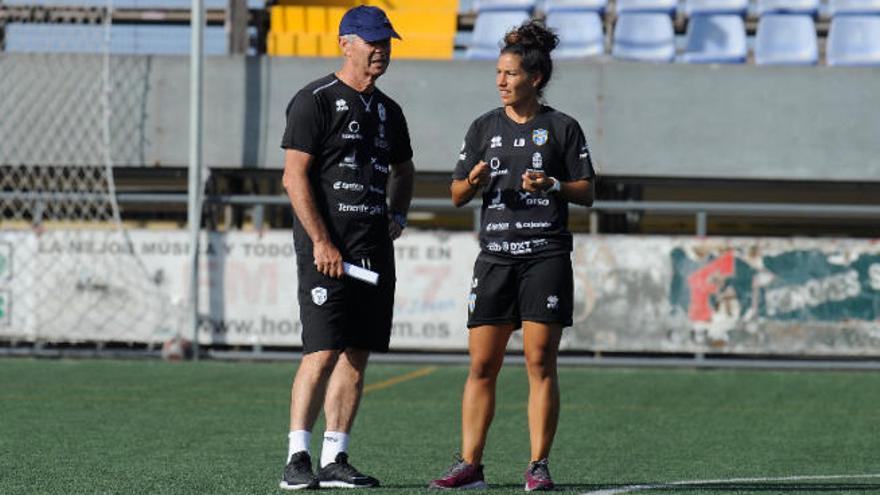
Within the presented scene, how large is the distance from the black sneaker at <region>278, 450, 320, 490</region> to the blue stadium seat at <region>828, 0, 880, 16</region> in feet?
43.1

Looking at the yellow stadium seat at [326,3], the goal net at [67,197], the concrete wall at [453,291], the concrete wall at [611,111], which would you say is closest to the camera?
the concrete wall at [453,291]

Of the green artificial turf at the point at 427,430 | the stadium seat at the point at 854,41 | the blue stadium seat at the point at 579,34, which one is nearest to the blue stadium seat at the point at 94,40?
the blue stadium seat at the point at 579,34

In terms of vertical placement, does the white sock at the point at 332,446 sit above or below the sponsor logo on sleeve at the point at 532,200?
below

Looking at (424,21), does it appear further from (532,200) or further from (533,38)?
(532,200)

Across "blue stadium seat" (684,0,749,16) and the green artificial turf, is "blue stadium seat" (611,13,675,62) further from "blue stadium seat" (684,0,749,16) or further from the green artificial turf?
the green artificial turf

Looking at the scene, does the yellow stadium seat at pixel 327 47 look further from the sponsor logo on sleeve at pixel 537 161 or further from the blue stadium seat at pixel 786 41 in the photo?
the sponsor logo on sleeve at pixel 537 161

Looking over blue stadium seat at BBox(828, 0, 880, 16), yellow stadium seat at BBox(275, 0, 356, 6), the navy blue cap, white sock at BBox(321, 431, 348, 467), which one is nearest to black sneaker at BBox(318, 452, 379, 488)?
white sock at BBox(321, 431, 348, 467)

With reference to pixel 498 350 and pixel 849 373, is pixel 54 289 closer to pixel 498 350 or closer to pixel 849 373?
pixel 849 373

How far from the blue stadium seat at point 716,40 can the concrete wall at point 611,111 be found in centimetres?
61

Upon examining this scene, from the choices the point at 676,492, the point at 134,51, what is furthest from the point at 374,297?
the point at 134,51

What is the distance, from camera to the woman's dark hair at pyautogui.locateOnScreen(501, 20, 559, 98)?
6535 mm

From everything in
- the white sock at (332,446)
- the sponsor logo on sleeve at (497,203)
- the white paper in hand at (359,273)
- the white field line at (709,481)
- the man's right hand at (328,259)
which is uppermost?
the sponsor logo on sleeve at (497,203)

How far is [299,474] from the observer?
6.27 metres

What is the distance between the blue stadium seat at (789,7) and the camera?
1814 centimetres
